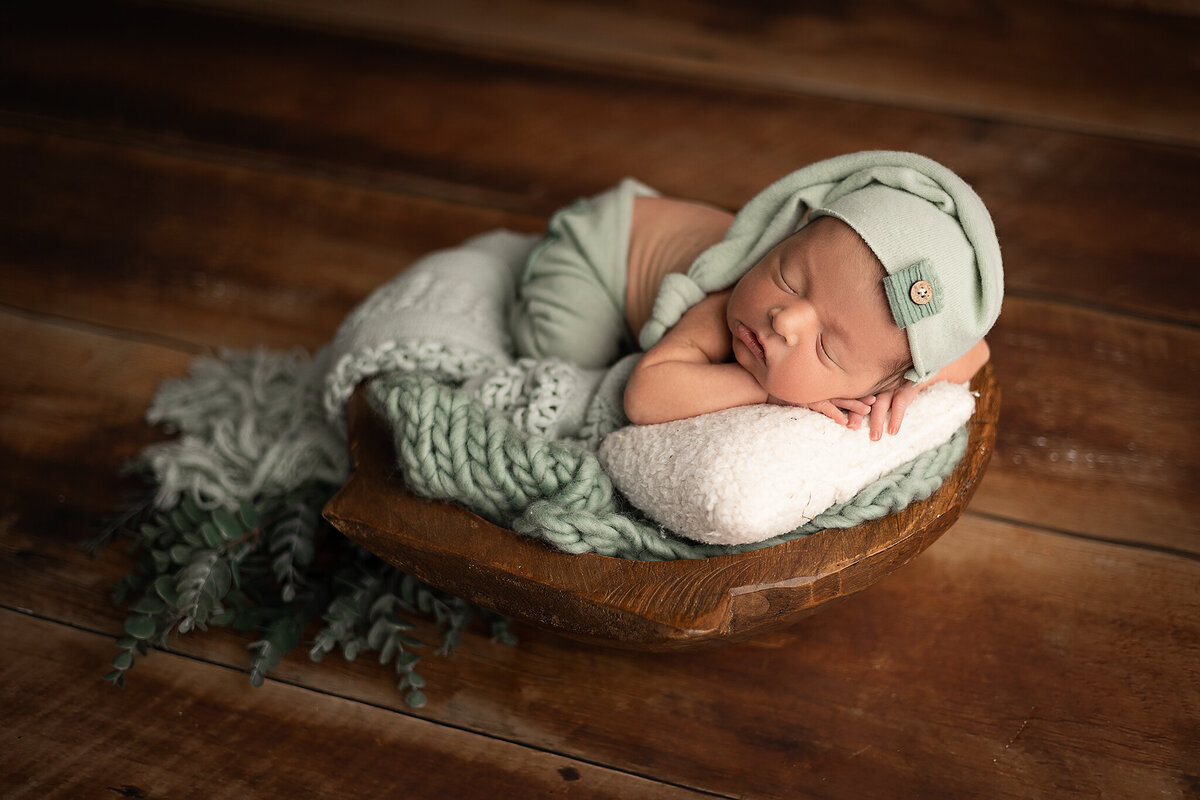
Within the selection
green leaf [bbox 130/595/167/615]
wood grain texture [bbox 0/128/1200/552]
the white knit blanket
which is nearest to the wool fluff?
the white knit blanket

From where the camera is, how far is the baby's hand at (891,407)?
0.90 metres

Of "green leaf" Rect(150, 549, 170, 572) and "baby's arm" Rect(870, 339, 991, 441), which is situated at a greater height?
"baby's arm" Rect(870, 339, 991, 441)

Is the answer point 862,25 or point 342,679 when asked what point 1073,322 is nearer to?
point 862,25

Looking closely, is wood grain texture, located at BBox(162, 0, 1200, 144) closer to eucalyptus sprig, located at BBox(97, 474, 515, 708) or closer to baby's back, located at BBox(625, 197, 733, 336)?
baby's back, located at BBox(625, 197, 733, 336)

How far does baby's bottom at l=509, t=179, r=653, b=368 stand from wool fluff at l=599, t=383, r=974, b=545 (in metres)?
0.19

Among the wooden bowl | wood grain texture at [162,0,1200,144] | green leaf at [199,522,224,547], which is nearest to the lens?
the wooden bowl

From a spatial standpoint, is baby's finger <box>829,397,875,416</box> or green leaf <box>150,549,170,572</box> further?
green leaf <box>150,549,170,572</box>

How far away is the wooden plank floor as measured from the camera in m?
0.96

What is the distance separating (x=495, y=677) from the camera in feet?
3.33

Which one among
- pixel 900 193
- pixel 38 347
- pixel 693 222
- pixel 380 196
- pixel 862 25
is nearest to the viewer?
pixel 900 193

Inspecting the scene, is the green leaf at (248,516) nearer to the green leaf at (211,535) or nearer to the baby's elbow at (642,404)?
the green leaf at (211,535)

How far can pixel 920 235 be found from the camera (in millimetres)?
864

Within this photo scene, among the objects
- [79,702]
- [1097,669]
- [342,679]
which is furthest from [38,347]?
[1097,669]

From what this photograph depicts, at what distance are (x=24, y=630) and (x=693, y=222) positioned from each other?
0.84m
